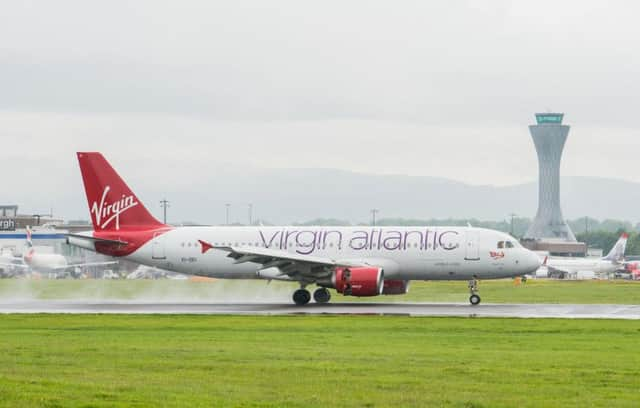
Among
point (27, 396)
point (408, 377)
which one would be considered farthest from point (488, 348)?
point (27, 396)

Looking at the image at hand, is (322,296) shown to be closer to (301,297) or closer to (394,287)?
(301,297)

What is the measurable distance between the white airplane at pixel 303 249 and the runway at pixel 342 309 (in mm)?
1413

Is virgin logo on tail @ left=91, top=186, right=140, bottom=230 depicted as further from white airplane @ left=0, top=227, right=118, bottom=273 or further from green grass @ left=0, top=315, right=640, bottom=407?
white airplane @ left=0, top=227, right=118, bottom=273

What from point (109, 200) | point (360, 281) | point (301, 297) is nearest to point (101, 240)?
point (109, 200)

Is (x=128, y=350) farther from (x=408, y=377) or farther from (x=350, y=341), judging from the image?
(x=408, y=377)

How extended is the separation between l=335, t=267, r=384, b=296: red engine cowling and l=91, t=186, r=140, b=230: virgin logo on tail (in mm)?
13057

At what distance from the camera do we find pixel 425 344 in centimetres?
3119

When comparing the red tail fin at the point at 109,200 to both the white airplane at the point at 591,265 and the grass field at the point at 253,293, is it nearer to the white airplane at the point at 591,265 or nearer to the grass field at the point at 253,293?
the grass field at the point at 253,293

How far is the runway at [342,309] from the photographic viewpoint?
46.6 metres

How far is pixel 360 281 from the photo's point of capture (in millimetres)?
51281

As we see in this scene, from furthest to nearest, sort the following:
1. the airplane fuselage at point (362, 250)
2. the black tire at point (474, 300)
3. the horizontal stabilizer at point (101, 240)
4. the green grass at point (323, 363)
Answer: the horizontal stabilizer at point (101, 240) → the airplane fuselage at point (362, 250) → the black tire at point (474, 300) → the green grass at point (323, 363)

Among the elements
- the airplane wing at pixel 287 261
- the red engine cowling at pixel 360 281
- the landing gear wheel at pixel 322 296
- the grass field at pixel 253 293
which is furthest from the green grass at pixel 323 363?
the grass field at pixel 253 293

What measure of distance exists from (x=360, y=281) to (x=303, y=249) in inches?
237

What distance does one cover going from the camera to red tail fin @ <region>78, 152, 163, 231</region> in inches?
2307
